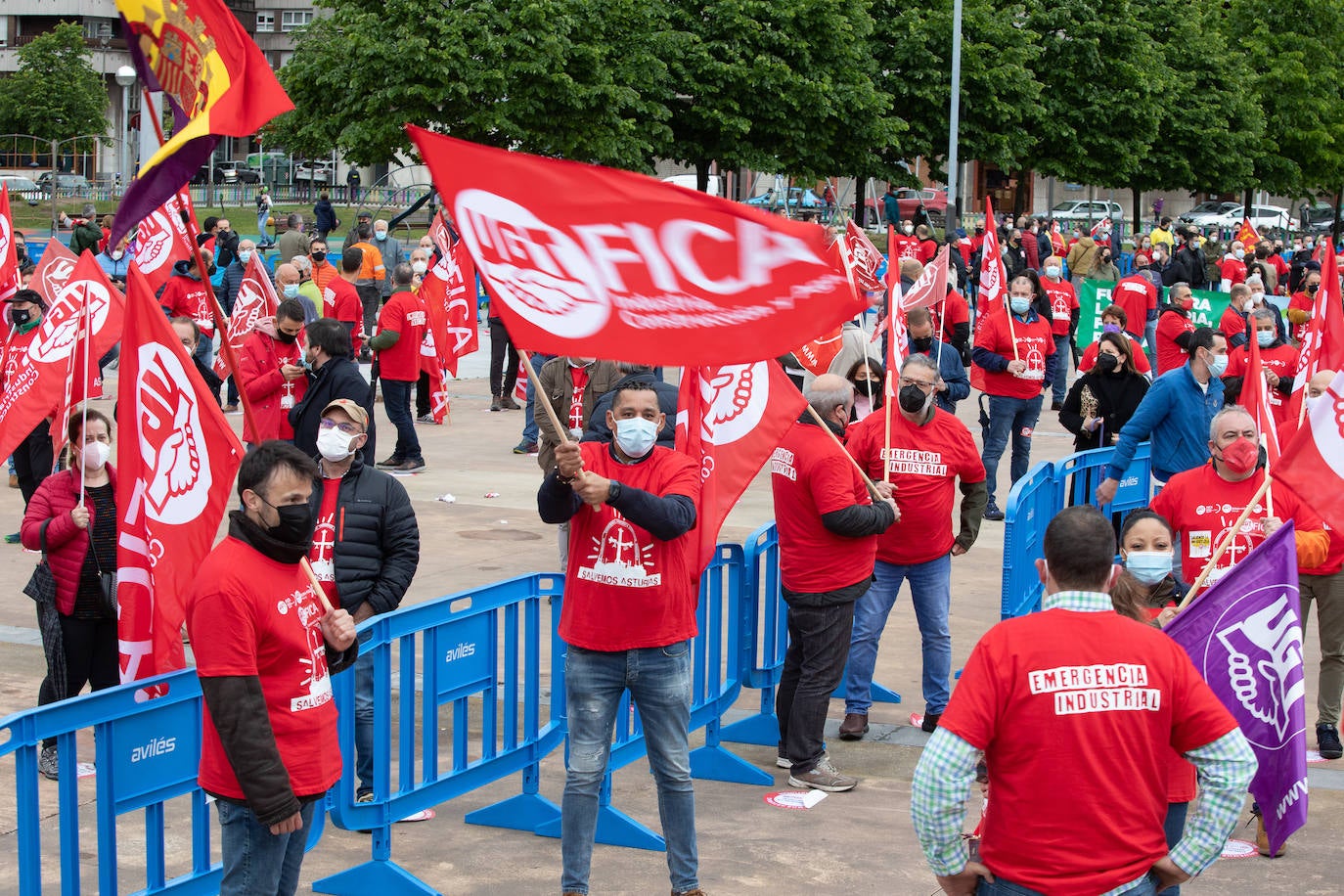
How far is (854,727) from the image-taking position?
841 centimetres

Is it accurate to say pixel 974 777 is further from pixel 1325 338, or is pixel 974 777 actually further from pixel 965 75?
pixel 965 75

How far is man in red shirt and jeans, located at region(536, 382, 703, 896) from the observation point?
19.5 ft

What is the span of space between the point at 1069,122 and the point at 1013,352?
1358 inches

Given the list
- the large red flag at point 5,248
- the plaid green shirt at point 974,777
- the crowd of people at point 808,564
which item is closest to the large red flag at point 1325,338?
the crowd of people at point 808,564

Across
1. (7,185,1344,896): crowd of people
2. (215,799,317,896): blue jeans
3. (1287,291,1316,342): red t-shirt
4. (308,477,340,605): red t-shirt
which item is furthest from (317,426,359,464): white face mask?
(1287,291,1316,342): red t-shirt

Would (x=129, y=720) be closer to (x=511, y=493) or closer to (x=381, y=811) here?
(x=381, y=811)

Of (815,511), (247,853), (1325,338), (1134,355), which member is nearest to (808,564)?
(815,511)

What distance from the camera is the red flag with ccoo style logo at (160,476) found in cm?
601

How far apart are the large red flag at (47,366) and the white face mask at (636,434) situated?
464 centimetres

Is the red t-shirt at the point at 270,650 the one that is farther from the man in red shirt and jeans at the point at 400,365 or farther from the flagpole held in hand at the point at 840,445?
the man in red shirt and jeans at the point at 400,365

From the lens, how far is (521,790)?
25.0ft

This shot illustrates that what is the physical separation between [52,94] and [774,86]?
109ft

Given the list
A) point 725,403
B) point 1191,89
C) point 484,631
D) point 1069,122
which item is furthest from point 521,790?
point 1191,89

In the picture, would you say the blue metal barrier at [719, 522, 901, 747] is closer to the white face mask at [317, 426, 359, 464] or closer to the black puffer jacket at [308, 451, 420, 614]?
the black puffer jacket at [308, 451, 420, 614]
